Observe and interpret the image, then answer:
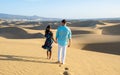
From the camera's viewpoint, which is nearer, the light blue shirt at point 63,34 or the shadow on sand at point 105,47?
the light blue shirt at point 63,34

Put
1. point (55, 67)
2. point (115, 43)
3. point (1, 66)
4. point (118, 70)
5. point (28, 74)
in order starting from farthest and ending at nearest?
point (115, 43) → point (118, 70) → point (55, 67) → point (1, 66) → point (28, 74)

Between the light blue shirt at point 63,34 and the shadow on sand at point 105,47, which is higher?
the light blue shirt at point 63,34

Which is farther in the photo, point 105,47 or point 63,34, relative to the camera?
point 105,47

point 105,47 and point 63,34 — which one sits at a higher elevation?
point 63,34

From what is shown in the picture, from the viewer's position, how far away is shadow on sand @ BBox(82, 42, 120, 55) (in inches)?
973

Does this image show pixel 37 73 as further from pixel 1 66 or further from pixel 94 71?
pixel 94 71

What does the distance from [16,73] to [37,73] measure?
0.67 m

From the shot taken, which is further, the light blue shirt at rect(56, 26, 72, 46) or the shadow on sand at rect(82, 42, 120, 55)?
the shadow on sand at rect(82, 42, 120, 55)

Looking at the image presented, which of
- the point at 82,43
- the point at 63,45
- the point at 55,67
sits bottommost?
the point at 82,43

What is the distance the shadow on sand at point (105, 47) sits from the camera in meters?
24.7

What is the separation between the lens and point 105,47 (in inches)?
1014

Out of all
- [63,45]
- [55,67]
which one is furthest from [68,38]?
[55,67]

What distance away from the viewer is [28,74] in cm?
888

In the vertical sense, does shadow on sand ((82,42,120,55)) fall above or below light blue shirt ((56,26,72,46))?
below
